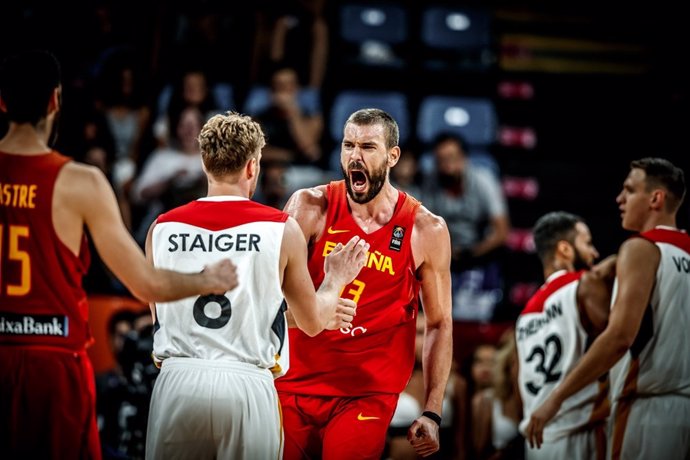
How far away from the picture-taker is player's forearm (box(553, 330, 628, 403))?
19.1 ft

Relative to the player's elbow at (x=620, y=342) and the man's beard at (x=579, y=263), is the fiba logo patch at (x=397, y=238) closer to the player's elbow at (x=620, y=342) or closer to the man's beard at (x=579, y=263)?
the player's elbow at (x=620, y=342)

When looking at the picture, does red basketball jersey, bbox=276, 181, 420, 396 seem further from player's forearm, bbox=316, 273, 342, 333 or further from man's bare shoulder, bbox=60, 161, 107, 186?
man's bare shoulder, bbox=60, 161, 107, 186

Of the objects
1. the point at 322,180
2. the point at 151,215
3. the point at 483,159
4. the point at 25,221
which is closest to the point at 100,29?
the point at 151,215

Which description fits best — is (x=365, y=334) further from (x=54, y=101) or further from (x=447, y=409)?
(x=447, y=409)

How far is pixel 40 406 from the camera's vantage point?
4.00m

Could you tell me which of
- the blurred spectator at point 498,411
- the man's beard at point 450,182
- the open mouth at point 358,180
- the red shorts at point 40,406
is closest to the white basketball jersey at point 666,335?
the open mouth at point 358,180

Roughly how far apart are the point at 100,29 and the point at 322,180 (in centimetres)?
302

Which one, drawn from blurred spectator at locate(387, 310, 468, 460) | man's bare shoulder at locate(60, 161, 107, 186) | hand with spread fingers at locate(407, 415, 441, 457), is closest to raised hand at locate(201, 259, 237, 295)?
man's bare shoulder at locate(60, 161, 107, 186)

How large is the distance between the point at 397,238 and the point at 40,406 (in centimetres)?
223

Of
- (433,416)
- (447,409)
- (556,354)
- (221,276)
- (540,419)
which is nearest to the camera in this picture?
(221,276)

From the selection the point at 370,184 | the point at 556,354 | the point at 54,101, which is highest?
the point at 54,101

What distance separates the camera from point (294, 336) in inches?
217

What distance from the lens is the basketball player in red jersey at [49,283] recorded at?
4000 mm

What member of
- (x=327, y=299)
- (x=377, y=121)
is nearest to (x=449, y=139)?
(x=377, y=121)
